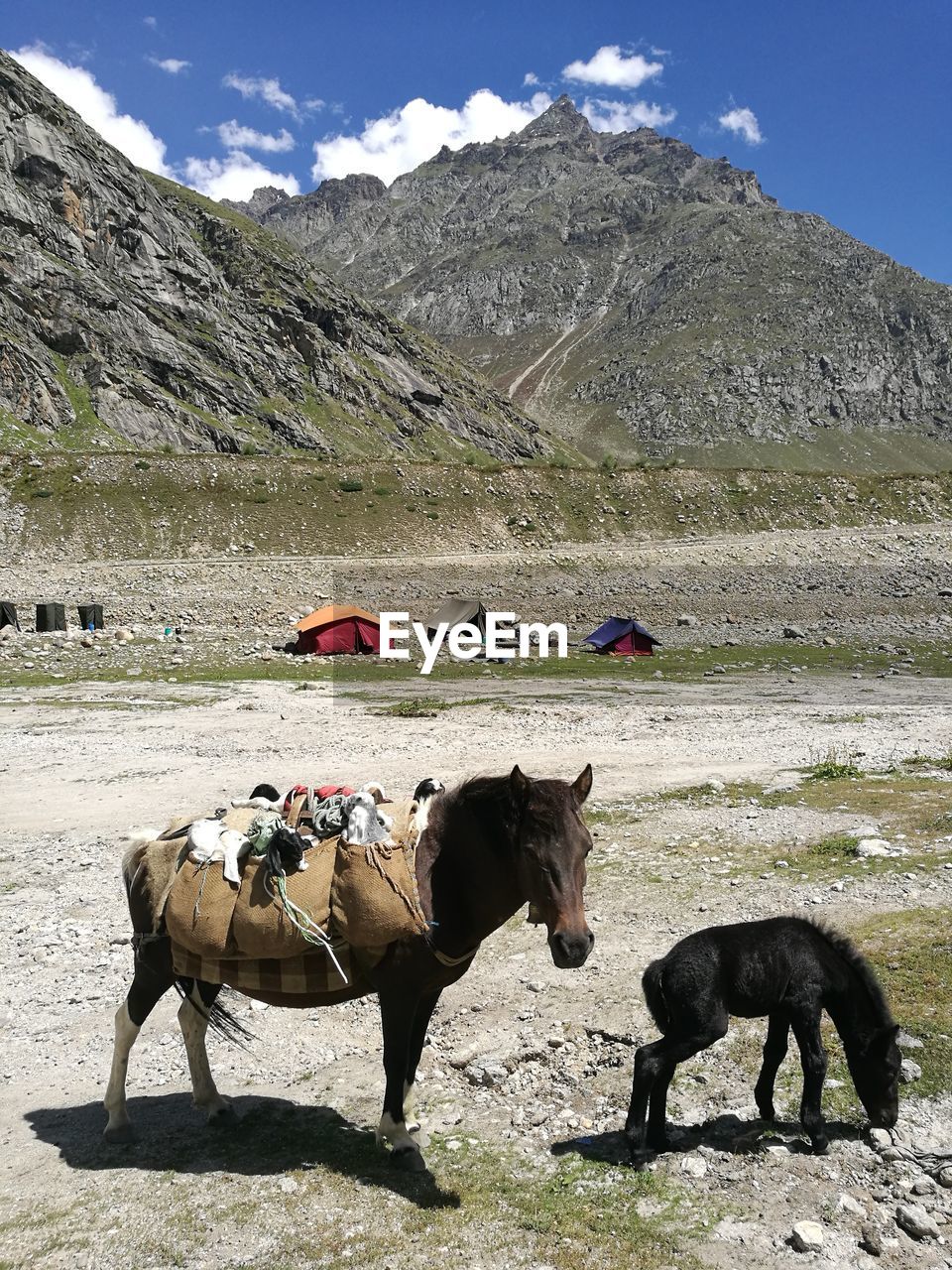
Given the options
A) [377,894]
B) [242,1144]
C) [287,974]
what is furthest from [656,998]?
[242,1144]

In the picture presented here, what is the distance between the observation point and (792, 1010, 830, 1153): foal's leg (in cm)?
504

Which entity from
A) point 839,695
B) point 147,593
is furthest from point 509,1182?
point 147,593

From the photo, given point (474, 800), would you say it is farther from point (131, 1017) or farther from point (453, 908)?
point (131, 1017)

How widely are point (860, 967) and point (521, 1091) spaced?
262cm

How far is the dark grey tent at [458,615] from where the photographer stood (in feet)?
127

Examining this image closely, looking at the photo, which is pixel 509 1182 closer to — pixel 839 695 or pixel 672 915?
pixel 672 915

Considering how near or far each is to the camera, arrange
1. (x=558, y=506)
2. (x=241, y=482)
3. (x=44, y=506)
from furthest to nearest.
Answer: (x=558, y=506)
(x=241, y=482)
(x=44, y=506)

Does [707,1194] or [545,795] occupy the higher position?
[545,795]

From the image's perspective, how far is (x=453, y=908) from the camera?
4977 mm

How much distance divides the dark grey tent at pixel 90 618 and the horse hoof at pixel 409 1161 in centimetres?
3701

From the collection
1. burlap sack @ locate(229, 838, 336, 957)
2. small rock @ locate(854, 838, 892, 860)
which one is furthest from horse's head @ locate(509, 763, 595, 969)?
small rock @ locate(854, 838, 892, 860)

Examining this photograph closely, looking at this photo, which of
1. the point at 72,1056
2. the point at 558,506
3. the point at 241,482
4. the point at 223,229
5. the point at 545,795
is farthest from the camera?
the point at 223,229

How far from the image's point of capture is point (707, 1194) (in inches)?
189

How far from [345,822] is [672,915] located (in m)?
4.87
